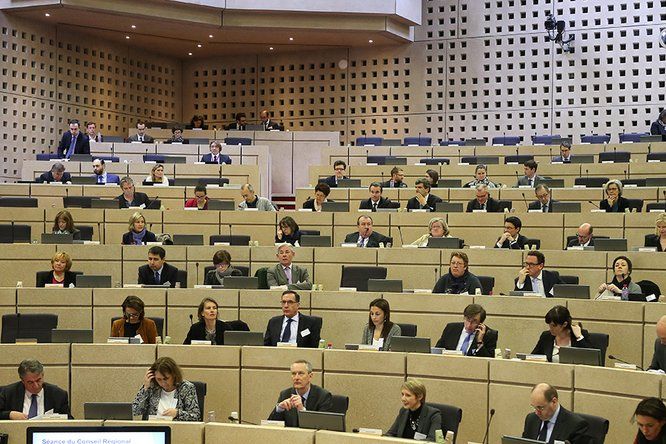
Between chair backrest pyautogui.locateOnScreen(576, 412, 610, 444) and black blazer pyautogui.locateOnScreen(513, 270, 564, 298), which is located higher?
black blazer pyautogui.locateOnScreen(513, 270, 564, 298)

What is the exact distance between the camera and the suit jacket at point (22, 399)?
24.5 feet

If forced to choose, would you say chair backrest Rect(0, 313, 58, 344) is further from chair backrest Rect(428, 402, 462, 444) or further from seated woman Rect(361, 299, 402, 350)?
chair backrest Rect(428, 402, 462, 444)

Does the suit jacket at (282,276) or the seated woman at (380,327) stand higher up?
the suit jacket at (282,276)

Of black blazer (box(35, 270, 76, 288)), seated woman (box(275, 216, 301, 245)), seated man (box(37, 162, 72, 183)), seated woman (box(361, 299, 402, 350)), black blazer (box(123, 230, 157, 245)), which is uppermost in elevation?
seated man (box(37, 162, 72, 183))

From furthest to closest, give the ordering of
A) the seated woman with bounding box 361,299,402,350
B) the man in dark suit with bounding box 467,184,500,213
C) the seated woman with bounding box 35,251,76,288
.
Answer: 1. the man in dark suit with bounding box 467,184,500,213
2. the seated woman with bounding box 35,251,76,288
3. the seated woman with bounding box 361,299,402,350

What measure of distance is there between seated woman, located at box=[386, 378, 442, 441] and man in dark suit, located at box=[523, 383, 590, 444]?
2.09 feet

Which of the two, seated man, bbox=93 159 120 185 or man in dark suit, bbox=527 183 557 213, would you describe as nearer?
man in dark suit, bbox=527 183 557 213

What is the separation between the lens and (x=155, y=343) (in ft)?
29.0

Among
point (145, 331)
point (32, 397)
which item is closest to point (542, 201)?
point (145, 331)

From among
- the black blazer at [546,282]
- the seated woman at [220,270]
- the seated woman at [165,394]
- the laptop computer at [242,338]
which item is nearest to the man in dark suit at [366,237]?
the seated woman at [220,270]

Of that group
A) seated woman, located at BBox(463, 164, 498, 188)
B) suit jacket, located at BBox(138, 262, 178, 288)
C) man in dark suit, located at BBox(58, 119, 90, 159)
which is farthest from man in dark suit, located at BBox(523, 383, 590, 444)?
man in dark suit, located at BBox(58, 119, 90, 159)

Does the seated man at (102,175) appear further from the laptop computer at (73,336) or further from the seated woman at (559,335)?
the seated woman at (559,335)

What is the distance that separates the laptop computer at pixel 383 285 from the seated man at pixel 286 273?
2.25 feet

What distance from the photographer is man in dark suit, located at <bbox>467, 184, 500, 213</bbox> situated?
12883mm
